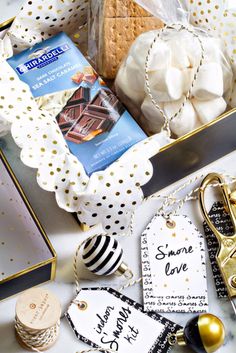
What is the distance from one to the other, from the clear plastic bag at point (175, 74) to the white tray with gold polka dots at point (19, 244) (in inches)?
7.7

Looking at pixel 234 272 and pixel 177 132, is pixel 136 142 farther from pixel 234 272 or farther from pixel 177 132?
pixel 234 272

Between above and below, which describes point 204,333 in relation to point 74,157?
below

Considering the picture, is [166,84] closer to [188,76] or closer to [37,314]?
[188,76]

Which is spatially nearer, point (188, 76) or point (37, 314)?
point (37, 314)

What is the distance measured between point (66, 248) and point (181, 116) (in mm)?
222

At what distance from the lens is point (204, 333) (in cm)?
89

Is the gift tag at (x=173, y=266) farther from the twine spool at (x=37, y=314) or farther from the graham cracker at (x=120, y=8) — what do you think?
the graham cracker at (x=120, y=8)

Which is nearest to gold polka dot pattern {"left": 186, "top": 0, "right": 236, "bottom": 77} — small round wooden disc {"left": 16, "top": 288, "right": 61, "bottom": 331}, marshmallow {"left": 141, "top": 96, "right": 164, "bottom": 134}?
marshmallow {"left": 141, "top": 96, "right": 164, "bottom": 134}

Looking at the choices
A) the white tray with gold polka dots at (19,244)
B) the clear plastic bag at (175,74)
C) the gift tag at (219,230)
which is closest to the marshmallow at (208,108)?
the clear plastic bag at (175,74)

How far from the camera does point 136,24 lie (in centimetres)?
104

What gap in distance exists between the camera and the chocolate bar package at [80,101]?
0.95 m

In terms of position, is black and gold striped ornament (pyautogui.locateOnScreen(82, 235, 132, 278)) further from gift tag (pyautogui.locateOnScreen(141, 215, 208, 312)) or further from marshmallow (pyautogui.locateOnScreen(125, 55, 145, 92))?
marshmallow (pyautogui.locateOnScreen(125, 55, 145, 92))

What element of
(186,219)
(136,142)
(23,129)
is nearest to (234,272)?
(186,219)

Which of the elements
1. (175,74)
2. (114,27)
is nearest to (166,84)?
(175,74)
